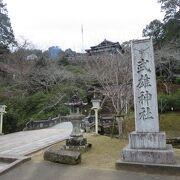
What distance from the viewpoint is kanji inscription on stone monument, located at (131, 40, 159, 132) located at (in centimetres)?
759

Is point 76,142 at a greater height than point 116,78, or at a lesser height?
lesser

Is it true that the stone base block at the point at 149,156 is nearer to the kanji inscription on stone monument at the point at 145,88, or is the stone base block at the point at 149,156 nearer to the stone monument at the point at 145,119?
the stone monument at the point at 145,119

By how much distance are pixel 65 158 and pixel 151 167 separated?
2.56 m

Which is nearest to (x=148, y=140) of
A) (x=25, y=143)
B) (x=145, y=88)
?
(x=145, y=88)

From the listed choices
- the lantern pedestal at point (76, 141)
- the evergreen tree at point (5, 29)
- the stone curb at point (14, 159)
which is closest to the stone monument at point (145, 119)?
the lantern pedestal at point (76, 141)

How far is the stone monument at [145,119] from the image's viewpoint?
7133mm

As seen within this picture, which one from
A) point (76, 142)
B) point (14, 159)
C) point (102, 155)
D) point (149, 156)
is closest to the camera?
point (149, 156)

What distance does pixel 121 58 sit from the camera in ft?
64.1

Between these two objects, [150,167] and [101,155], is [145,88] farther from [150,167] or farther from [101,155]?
[101,155]

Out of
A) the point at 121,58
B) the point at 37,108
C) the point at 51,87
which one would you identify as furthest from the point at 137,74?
the point at 51,87

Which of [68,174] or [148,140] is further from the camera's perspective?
[148,140]

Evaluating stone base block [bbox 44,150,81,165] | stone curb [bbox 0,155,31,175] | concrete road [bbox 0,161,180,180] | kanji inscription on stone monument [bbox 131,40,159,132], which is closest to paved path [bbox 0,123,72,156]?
stone curb [bbox 0,155,31,175]

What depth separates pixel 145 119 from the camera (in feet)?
25.0

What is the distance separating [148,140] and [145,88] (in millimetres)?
1548
